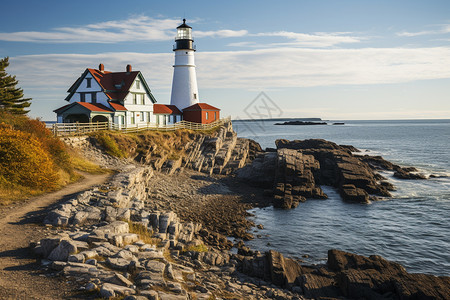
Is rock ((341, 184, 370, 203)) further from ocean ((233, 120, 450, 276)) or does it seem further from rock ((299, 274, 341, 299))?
rock ((299, 274, 341, 299))

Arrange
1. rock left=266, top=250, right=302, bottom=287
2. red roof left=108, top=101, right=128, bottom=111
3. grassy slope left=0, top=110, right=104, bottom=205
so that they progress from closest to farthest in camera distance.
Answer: rock left=266, top=250, right=302, bottom=287, grassy slope left=0, top=110, right=104, bottom=205, red roof left=108, top=101, right=128, bottom=111

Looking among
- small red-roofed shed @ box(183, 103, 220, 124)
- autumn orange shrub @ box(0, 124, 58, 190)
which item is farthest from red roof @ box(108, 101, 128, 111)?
autumn orange shrub @ box(0, 124, 58, 190)

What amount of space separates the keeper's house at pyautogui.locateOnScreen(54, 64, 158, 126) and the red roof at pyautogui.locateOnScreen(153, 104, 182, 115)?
259 centimetres

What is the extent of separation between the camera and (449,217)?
81.2ft

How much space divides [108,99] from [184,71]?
628 inches

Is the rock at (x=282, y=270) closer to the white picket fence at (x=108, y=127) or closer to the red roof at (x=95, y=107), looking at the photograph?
the white picket fence at (x=108, y=127)

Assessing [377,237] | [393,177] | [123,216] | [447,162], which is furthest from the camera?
[447,162]

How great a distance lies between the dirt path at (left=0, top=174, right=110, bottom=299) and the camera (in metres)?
8.29

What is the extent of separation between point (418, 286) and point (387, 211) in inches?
594

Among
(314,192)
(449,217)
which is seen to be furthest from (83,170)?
(449,217)

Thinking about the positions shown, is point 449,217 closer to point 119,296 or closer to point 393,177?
point 393,177

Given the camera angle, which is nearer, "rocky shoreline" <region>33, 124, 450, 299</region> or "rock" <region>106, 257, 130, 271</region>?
"rocky shoreline" <region>33, 124, 450, 299</region>

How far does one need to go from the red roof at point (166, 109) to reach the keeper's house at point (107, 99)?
8.50ft

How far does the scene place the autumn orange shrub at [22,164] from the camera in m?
17.0
